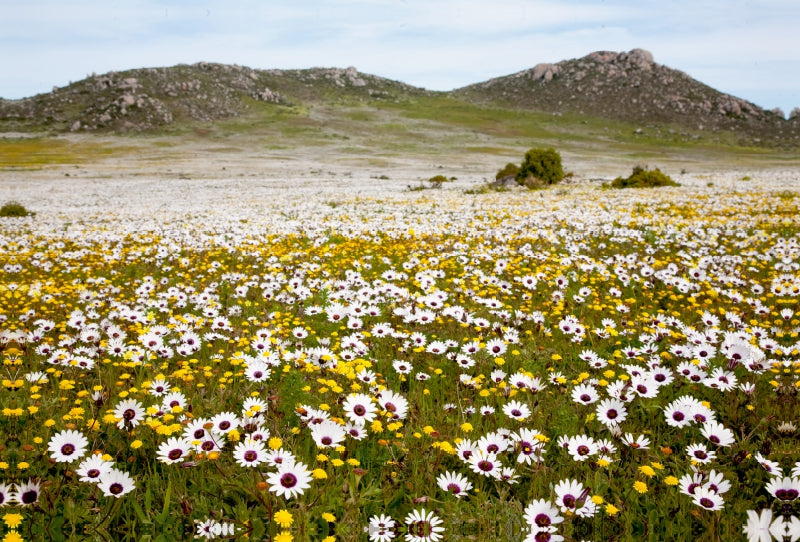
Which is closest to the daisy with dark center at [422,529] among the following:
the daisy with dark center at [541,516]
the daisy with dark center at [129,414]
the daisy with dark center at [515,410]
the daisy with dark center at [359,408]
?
the daisy with dark center at [541,516]

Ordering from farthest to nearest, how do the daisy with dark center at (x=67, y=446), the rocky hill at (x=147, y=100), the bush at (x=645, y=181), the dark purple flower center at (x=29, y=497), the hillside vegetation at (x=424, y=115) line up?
the rocky hill at (x=147, y=100) < the hillside vegetation at (x=424, y=115) < the bush at (x=645, y=181) < the daisy with dark center at (x=67, y=446) < the dark purple flower center at (x=29, y=497)

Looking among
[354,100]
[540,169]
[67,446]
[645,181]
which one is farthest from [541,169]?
[354,100]

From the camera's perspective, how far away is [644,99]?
547ft

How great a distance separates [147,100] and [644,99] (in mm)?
165861

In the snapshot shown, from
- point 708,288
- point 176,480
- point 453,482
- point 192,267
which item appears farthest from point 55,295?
point 708,288

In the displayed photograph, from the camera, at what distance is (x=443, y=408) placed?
4109 mm

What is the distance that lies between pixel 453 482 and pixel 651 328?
12.7ft

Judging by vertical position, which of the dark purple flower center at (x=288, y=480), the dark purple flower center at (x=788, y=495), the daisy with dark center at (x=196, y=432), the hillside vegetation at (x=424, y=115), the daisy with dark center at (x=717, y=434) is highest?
the hillside vegetation at (x=424, y=115)

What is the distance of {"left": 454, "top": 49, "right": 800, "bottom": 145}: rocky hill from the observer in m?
154

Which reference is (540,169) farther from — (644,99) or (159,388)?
(644,99)

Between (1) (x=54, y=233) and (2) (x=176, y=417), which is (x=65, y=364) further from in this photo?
(1) (x=54, y=233)

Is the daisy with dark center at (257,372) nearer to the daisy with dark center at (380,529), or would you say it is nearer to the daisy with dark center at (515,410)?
the daisy with dark center at (380,529)

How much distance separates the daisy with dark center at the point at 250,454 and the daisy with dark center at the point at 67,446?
995 millimetres

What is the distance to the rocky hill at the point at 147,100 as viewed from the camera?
130 m
